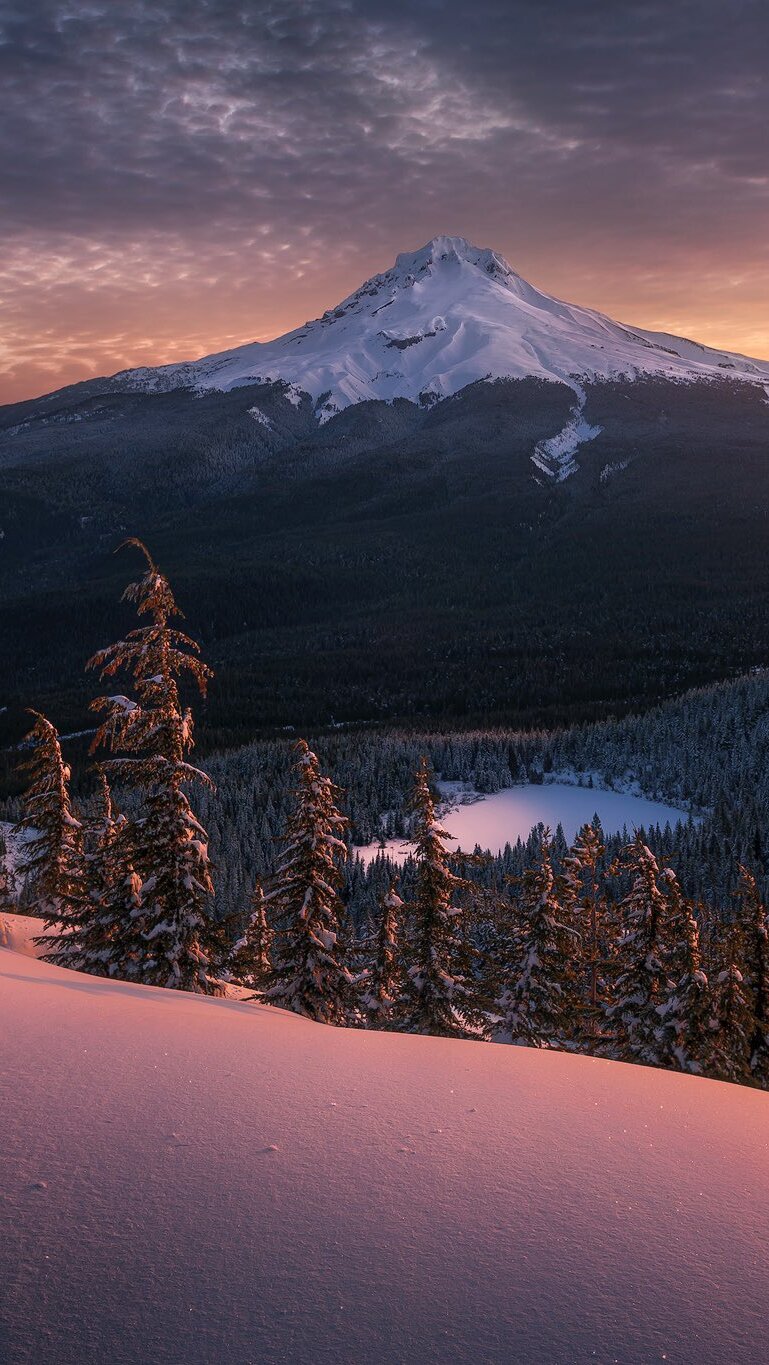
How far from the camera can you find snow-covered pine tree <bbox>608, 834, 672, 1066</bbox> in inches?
1000

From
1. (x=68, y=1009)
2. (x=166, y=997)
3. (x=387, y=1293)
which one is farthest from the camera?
(x=166, y=997)

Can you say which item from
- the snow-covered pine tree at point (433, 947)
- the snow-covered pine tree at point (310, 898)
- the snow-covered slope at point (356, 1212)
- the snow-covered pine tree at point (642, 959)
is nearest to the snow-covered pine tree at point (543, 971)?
the snow-covered pine tree at point (642, 959)

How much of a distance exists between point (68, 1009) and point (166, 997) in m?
2.63

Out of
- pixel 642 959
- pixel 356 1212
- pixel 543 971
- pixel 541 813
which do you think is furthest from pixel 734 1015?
pixel 541 813

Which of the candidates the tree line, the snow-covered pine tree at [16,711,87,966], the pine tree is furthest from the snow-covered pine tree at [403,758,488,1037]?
the snow-covered pine tree at [16,711,87,966]

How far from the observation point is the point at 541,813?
136625 mm

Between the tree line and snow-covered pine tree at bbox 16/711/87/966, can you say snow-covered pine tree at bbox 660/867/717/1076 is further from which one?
snow-covered pine tree at bbox 16/711/87/966

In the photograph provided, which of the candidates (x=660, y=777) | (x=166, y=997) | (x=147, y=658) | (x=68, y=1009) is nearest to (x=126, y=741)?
(x=147, y=658)

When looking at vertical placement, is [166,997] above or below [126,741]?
below

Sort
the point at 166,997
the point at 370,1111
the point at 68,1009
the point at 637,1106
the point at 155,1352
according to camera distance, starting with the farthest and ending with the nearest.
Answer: the point at 166,997, the point at 68,1009, the point at 637,1106, the point at 370,1111, the point at 155,1352

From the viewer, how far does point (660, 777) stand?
147 meters

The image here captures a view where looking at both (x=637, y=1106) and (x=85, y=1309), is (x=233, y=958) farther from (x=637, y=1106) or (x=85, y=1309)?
(x=85, y=1309)

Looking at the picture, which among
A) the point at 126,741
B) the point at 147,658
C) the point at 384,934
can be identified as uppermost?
the point at 147,658

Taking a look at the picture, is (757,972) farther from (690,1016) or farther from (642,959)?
(690,1016)
